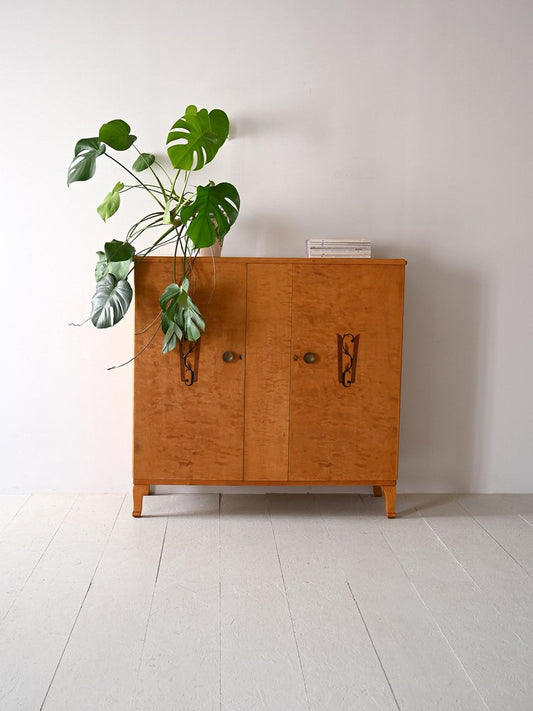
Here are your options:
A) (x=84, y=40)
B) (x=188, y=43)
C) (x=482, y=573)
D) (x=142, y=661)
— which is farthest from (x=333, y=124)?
(x=142, y=661)

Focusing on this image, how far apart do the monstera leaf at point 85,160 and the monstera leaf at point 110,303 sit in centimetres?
47

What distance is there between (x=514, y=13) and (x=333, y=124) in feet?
3.11

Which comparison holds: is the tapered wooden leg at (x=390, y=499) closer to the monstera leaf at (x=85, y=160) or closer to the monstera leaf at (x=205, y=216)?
the monstera leaf at (x=205, y=216)

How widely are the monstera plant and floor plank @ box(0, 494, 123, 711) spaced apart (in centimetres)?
81

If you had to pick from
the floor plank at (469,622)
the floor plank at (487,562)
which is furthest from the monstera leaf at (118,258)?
the floor plank at (487,562)

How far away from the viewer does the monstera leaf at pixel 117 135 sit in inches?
115

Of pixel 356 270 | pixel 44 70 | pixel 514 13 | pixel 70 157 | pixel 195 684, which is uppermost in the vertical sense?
pixel 514 13

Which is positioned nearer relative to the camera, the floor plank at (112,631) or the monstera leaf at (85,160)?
the floor plank at (112,631)

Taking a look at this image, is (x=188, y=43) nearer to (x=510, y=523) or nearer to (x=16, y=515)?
(x=16, y=515)

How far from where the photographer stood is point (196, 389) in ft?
9.87

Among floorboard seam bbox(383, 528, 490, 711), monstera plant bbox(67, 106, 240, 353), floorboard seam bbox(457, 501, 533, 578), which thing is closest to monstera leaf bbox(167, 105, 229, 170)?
monstera plant bbox(67, 106, 240, 353)

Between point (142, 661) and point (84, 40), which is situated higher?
point (84, 40)

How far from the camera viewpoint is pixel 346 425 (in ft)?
10.0

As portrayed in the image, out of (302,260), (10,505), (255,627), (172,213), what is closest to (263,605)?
(255,627)
